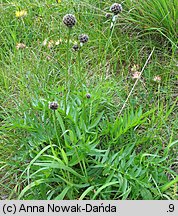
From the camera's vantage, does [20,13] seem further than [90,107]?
Yes

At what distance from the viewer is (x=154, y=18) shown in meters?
2.12

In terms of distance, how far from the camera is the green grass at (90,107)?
1.40 m

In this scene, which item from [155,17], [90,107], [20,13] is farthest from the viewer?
[20,13]

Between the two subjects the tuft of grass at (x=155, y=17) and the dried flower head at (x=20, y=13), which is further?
the dried flower head at (x=20, y=13)

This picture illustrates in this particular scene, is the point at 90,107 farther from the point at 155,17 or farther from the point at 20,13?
the point at 20,13

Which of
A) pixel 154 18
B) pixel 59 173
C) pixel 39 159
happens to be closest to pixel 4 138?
pixel 39 159

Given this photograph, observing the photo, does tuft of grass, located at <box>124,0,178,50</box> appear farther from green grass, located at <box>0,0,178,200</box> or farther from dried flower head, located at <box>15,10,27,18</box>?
dried flower head, located at <box>15,10,27,18</box>

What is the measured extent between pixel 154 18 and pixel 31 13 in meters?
0.75

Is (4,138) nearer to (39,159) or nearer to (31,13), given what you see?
(39,159)

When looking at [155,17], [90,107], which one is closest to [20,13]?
[155,17]

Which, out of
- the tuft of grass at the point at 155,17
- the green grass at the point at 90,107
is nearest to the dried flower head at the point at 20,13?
the green grass at the point at 90,107

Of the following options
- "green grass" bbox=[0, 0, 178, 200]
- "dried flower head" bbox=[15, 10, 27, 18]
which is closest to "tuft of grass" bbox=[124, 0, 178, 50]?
"green grass" bbox=[0, 0, 178, 200]

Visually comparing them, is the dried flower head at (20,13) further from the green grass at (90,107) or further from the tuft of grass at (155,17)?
the tuft of grass at (155,17)

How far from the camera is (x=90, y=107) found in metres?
1.59
